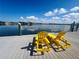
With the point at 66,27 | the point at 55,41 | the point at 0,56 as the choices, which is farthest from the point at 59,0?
the point at 0,56

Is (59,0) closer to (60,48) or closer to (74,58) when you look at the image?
(60,48)

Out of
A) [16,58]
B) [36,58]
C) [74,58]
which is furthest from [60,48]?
[16,58]

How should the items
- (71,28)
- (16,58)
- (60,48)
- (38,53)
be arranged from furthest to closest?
(71,28), (60,48), (38,53), (16,58)

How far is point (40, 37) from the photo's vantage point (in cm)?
492

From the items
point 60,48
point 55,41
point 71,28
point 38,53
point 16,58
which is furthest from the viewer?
point 71,28

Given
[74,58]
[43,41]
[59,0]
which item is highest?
[59,0]

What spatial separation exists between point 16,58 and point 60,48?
2.16 m

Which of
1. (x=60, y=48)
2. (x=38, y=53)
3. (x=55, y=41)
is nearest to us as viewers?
(x=38, y=53)

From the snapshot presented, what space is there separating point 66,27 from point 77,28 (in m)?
1.26

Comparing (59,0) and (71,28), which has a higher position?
(59,0)

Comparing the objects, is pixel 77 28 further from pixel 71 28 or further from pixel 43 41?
pixel 43 41

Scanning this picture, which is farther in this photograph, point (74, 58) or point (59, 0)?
point (59, 0)

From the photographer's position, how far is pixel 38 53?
4129 millimetres

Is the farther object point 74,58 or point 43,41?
point 43,41
